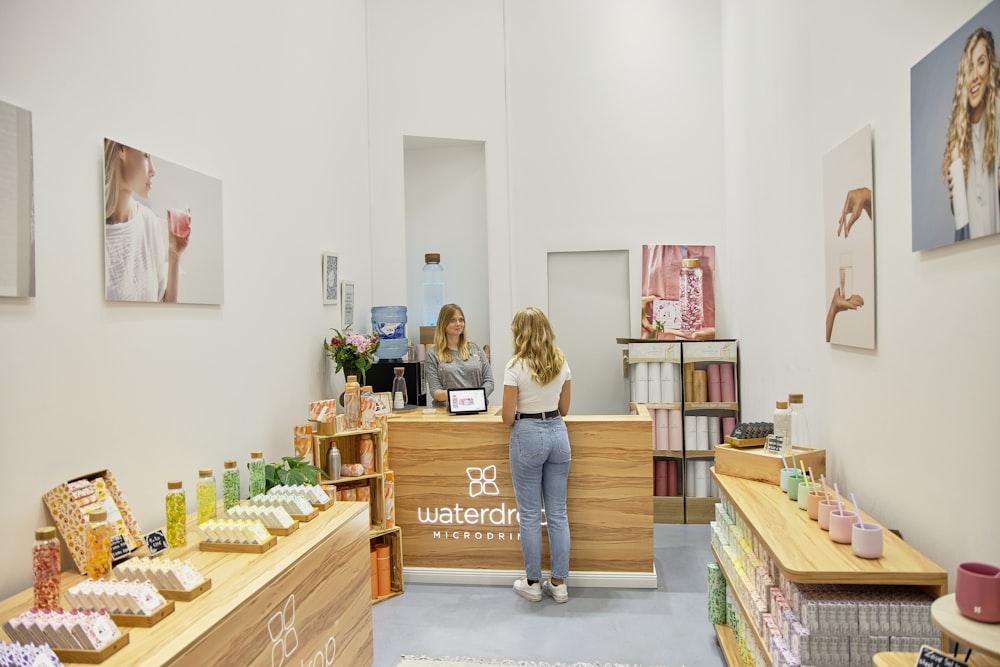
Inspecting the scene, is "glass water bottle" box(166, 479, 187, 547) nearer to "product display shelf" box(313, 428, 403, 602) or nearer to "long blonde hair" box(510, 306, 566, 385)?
"product display shelf" box(313, 428, 403, 602)

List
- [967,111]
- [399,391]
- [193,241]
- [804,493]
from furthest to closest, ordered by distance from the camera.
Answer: [399,391], [193,241], [804,493], [967,111]

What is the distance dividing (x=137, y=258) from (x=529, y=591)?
2.77 m

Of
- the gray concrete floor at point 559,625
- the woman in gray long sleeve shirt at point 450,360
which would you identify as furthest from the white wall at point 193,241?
the gray concrete floor at point 559,625

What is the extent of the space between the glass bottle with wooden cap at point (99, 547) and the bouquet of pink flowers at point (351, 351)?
2462 millimetres

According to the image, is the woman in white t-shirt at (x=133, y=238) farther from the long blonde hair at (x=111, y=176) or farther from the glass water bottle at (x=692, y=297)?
the glass water bottle at (x=692, y=297)

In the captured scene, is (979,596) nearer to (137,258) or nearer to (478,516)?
(137,258)

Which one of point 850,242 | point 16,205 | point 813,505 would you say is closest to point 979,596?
point 813,505

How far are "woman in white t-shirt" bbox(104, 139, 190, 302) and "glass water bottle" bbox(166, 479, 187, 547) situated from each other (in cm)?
75

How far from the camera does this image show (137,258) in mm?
2844

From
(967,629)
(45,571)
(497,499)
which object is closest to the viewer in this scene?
(967,629)

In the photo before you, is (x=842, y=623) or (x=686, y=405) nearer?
(x=842, y=623)

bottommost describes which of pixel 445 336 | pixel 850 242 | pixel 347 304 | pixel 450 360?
pixel 450 360

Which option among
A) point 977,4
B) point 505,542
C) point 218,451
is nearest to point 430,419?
point 505,542

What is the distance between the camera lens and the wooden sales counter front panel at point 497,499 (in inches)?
171
